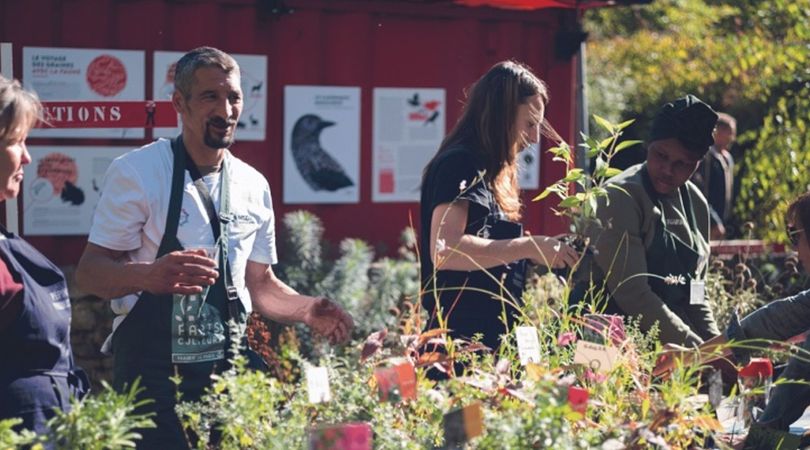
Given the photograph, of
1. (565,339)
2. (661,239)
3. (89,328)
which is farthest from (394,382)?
(89,328)

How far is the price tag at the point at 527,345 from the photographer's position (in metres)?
2.81

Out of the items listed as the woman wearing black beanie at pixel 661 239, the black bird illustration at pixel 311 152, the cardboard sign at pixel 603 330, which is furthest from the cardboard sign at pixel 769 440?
the black bird illustration at pixel 311 152

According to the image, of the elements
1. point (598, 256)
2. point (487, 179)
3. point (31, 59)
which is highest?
point (31, 59)

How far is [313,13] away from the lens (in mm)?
7500

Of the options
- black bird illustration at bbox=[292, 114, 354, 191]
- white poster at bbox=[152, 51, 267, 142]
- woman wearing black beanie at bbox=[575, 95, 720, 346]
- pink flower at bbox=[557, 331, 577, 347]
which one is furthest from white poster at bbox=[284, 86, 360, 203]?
pink flower at bbox=[557, 331, 577, 347]

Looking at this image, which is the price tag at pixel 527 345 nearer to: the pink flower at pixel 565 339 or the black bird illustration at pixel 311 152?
the pink flower at pixel 565 339

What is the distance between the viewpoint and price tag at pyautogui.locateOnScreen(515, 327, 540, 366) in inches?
110

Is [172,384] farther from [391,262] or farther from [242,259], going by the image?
[391,262]

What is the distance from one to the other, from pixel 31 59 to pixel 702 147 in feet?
13.5

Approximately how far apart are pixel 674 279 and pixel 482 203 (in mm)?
607

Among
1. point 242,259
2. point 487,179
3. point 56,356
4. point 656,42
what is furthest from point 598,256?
point 656,42

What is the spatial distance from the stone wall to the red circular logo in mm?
1017

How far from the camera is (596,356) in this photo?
112 inches

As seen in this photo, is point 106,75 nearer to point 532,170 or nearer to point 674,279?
point 532,170
